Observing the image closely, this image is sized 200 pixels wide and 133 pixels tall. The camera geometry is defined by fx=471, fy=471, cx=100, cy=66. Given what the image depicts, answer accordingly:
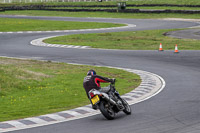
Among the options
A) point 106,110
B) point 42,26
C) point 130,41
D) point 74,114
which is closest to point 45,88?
point 74,114

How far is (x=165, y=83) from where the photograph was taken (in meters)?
21.9

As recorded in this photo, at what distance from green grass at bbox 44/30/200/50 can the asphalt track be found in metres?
2.86

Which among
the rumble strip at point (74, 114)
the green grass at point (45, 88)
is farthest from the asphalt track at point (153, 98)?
the green grass at point (45, 88)

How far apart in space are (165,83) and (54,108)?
722 cm

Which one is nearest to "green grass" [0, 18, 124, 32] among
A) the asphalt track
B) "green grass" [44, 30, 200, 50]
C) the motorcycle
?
"green grass" [44, 30, 200, 50]

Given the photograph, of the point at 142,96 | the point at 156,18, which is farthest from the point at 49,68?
the point at 156,18

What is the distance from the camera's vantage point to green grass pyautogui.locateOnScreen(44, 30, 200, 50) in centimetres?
3806

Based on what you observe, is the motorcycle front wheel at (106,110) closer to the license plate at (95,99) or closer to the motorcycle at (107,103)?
the motorcycle at (107,103)

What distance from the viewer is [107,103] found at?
14.5 meters

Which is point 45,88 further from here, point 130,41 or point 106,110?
point 130,41

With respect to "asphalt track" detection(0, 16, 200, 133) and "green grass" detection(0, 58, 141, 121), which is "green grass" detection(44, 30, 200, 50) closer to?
"asphalt track" detection(0, 16, 200, 133)

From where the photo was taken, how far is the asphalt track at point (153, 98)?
1313 cm

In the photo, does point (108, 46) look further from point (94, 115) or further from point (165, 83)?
point (94, 115)

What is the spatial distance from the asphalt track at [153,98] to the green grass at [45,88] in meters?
2.03
